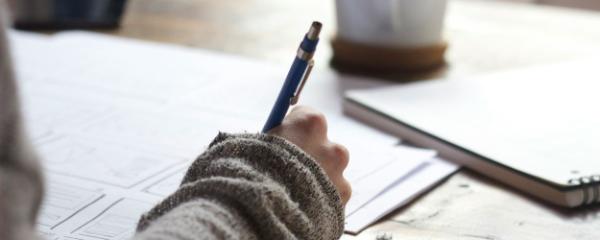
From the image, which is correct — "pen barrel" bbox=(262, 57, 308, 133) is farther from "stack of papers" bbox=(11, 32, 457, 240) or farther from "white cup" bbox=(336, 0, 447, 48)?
"white cup" bbox=(336, 0, 447, 48)

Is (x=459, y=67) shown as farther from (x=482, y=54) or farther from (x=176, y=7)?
(x=176, y=7)

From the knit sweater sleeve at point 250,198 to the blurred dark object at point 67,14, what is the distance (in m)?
0.72

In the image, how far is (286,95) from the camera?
61cm

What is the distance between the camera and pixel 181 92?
0.94 meters

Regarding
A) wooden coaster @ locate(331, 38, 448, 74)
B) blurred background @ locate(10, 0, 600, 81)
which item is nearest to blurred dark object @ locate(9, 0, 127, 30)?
blurred background @ locate(10, 0, 600, 81)

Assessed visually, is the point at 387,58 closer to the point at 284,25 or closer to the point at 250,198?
the point at 284,25

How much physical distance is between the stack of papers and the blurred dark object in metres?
0.05

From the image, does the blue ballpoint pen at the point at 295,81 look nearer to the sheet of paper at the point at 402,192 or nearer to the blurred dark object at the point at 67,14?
the sheet of paper at the point at 402,192

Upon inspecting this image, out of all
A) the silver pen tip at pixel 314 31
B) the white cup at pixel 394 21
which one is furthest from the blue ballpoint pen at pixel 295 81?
the white cup at pixel 394 21

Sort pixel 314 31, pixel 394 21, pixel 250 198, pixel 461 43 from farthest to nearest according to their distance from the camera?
pixel 461 43, pixel 394 21, pixel 314 31, pixel 250 198

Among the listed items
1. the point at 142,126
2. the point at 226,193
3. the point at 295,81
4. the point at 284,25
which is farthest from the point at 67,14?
the point at 226,193

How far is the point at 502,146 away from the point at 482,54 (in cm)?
38

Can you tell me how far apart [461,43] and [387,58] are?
170 mm

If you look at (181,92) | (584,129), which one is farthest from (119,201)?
(584,129)
